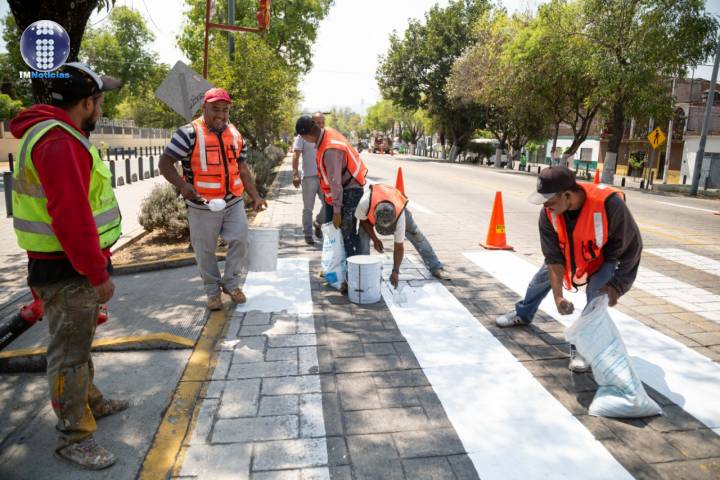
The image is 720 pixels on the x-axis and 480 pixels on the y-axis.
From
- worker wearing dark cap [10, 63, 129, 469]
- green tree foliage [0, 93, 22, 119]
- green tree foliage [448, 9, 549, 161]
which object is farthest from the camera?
green tree foliage [0, 93, 22, 119]

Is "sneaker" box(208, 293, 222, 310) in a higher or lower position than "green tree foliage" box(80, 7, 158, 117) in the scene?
lower

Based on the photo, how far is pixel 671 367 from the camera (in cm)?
401

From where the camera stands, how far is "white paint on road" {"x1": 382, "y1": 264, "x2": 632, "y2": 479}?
2818mm

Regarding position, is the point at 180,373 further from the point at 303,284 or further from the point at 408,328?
the point at 303,284

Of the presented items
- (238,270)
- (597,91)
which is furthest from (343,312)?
(597,91)

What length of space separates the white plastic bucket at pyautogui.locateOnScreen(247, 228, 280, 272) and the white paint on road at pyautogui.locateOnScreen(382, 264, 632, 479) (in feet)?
5.12

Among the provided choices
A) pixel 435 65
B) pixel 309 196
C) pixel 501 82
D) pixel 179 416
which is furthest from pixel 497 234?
pixel 435 65

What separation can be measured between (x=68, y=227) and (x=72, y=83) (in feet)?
2.40

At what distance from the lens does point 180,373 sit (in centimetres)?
380

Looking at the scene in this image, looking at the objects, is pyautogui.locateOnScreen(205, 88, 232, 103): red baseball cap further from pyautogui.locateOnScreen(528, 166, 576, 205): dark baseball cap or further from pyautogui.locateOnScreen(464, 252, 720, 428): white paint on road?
pyautogui.locateOnScreen(464, 252, 720, 428): white paint on road

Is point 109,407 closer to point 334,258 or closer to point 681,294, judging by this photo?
point 334,258

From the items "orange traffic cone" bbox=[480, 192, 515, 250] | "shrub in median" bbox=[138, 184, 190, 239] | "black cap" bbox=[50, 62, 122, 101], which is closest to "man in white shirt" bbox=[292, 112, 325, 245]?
"shrub in median" bbox=[138, 184, 190, 239]

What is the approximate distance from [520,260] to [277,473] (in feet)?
18.2

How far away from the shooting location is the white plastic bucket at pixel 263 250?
18.5 feet
